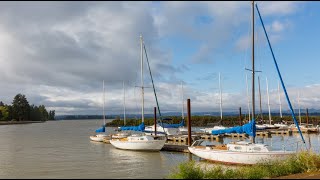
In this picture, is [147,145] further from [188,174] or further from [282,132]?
[282,132]

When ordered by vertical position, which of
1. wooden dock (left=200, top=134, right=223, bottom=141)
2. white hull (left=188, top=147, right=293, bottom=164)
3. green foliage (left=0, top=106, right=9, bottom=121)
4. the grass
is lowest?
wooden dock (left=200, top=134, right=223, bottom=141)

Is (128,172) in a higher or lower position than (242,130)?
lower

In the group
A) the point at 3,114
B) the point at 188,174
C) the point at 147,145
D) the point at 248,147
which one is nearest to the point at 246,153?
the point at 248,147

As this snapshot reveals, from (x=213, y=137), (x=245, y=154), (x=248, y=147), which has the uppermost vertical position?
(x=248, y=147)

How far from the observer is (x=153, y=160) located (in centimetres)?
3381

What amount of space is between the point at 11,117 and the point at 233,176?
653ft

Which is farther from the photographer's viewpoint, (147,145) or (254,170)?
(147,145)

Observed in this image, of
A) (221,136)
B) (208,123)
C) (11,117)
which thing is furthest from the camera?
(11,117)

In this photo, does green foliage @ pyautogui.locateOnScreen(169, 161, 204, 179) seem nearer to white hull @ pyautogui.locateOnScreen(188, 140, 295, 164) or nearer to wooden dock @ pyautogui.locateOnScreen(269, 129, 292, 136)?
white hull @ pyautogui.locateOnScreen(188, 140, 295, 164)

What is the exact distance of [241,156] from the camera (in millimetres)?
27594

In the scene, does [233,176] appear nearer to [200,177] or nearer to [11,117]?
[200,177]

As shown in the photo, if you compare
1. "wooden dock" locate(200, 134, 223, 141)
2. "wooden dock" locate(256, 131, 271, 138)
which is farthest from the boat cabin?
"wooden dock" locate(256, 131, 271, 138)

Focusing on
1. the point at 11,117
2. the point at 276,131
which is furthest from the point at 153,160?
the point at 11,117

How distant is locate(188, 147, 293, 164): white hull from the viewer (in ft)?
87.4
